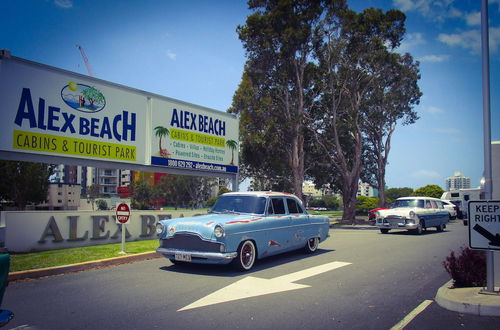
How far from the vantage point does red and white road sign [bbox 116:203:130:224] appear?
1105cm

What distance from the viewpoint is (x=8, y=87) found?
1188 centimetres

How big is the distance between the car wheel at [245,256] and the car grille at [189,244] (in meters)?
0.59

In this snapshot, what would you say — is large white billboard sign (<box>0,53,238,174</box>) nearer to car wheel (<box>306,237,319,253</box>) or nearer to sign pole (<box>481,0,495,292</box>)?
car wheel (<box>306,237,319,253</box>)

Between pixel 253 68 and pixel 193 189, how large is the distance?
45.2 metres

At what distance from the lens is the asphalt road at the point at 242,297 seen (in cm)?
514

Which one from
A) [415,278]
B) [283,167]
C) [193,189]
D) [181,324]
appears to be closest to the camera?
[181,324]

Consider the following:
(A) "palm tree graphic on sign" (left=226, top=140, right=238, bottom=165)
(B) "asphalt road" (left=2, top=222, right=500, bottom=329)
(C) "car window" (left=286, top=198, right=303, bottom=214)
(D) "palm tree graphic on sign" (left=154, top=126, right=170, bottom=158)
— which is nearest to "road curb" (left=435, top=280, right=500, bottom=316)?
(B) "asphalt road" (left=2, top=222, right=500, bottom=329)

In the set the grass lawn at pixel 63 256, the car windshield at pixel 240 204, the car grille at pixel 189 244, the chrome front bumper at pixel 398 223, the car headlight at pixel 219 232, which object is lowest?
the grass lawn at pixel 63 256

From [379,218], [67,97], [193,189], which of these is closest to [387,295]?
[67,97]

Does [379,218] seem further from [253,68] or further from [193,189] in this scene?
[193,189]

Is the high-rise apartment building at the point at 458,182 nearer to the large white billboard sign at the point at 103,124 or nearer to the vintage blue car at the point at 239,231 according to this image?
the large white billboard sign at the point at 103,124

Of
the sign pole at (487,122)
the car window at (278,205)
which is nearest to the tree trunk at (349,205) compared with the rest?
the car window at (278,205)

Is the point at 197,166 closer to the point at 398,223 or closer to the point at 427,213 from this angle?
the point at 398,223

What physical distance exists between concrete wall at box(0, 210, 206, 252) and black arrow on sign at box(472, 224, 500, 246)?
11.5m
